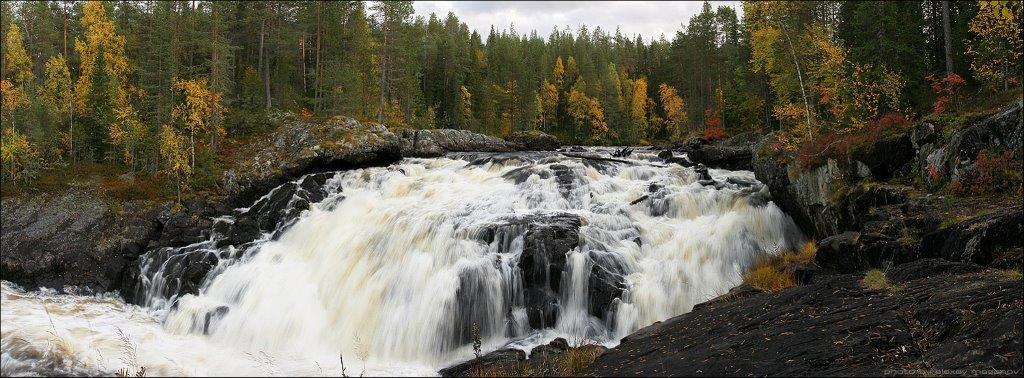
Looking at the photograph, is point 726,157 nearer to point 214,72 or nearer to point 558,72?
point 214,72

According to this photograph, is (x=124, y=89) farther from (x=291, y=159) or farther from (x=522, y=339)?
(x=522, y=339)

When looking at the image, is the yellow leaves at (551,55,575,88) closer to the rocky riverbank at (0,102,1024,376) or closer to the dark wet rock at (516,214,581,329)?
the rocky riverbank at (0,102,1024,376)

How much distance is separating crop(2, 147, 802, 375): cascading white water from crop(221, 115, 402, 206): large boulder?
6281 millimetres

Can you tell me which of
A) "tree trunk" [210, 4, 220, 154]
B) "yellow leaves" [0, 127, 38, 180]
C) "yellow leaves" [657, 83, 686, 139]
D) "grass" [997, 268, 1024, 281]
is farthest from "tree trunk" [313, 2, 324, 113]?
"yellow leaves" [657, 83, 686, 139]

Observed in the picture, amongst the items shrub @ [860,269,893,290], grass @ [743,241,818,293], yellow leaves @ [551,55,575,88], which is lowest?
grass @ [743,241,818,293]

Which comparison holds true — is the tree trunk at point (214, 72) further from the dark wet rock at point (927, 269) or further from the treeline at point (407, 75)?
the dark wet rock at point (927, 269)

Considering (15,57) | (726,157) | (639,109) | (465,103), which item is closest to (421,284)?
(726,157)

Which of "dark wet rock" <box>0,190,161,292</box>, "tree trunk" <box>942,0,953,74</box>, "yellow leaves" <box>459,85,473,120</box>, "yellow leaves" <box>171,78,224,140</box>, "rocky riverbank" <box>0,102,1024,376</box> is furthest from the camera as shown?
"yellow leaves" <box>459,85,473,120</box>

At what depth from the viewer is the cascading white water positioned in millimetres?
12602

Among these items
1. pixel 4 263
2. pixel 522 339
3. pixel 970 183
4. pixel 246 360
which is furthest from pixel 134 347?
pixel 970 183

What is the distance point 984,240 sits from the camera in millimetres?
8906

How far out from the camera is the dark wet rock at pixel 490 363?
10.1 m

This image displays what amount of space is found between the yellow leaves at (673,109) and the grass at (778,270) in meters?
51.4

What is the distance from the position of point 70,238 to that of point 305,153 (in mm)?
10292
